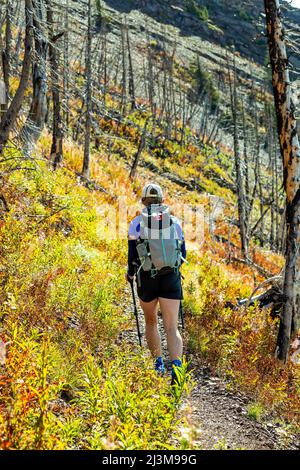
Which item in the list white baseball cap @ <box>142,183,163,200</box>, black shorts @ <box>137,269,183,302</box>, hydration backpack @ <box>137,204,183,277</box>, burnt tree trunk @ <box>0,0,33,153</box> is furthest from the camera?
burnt tree trunk @ <box>0,0,33,153</box>

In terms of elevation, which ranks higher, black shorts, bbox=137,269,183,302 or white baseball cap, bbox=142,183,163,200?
white baseball cap, bbox=142,183,163,200

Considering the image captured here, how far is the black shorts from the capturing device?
4473 mm

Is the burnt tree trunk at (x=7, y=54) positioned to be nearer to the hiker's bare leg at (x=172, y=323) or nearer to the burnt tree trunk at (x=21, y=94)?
the burnt tree trunk at (x=21, y=94)

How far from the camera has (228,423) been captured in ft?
14.9

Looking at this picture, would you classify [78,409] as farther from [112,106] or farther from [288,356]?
[112,106]

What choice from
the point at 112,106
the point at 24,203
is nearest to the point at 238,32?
the point at 112,106

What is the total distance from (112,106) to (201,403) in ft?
130

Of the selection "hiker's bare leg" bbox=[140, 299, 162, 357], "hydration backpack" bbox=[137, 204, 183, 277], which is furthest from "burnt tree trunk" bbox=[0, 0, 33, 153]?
"hiker's bare leg" bbox=[140, 299, 162, 357]

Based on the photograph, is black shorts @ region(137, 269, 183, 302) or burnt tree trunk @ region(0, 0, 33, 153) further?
burnt tree trunk @ region(0, 0, 33, 153)

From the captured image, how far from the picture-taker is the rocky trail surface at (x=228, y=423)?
414 centimetres

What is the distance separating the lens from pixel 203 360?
5.91 m

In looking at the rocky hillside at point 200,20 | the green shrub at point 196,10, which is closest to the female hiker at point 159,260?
the rocky hillside at point 200,20

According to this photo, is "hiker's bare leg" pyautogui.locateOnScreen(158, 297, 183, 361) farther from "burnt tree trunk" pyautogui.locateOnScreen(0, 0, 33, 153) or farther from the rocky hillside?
the rocky hillside

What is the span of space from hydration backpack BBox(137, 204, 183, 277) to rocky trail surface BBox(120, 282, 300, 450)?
100 centimetres
